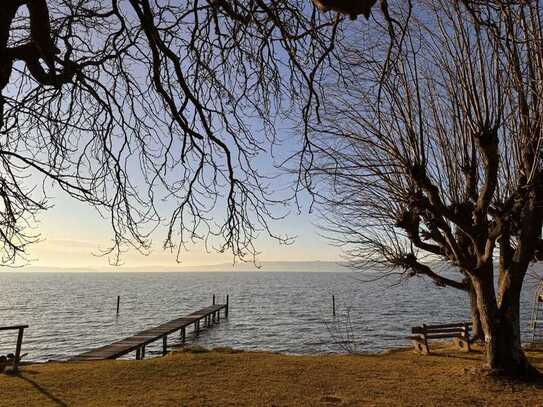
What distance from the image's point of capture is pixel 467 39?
9.20 meters

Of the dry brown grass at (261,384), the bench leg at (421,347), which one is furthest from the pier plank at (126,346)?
the bench leg at (421,347)

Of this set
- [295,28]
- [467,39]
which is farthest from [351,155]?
[295,28]

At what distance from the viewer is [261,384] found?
10.4 m

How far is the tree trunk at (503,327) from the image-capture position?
413 inches

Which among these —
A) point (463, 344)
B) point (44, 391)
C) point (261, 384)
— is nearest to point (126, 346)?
point (44, 391)

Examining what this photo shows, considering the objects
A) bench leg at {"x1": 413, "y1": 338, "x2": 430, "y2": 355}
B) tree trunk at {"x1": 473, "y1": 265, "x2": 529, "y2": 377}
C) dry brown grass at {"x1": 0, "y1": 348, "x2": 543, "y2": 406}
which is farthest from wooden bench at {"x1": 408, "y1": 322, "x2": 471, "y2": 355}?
tree trunk at {"x1": 473, "y1": 265, "x2": 529, "y2": 377}

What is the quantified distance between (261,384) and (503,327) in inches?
229


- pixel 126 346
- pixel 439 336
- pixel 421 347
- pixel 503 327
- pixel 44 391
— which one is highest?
pixel 503 327

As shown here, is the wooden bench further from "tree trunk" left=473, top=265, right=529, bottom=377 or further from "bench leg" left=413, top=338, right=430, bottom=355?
"tree trunk" left=473, top=265, right=529, bottom=377

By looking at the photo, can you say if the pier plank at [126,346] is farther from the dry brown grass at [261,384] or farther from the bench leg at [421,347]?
the bench leg at [421,347]

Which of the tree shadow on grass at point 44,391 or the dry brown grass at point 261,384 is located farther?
the dry brown grass at point 261,384

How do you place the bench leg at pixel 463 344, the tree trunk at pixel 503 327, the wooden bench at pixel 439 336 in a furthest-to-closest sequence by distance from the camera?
1. the bench leg at pixel 463 344
2. the wooden bench at pixel 439 336
3. the tree trunk at pixel 503 327

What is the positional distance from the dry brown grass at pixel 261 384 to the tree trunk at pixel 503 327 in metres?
0.47

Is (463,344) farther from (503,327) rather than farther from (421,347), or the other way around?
(503,327)
